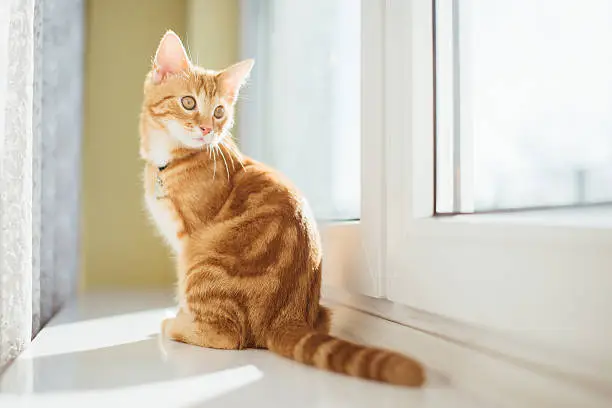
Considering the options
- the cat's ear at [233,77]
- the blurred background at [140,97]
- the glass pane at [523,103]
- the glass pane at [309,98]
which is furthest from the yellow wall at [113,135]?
the glass pane at [523,103]

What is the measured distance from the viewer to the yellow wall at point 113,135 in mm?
2203

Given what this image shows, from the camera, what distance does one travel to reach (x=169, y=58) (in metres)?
1.24

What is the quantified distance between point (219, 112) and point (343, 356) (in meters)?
0.60

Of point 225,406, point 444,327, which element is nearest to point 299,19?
point 444,327

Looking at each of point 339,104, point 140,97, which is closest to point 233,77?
point 339,104

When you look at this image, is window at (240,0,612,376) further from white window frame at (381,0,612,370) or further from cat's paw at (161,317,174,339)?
cat's paw at (161,317,174,339)

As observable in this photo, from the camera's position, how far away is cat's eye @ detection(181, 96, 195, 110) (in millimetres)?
1214

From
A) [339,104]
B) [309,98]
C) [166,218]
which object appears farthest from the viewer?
[309,98]

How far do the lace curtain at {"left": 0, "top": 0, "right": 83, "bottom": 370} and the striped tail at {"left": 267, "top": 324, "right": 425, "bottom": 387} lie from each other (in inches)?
16.3

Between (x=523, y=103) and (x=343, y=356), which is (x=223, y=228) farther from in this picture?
(x=523, y=103)

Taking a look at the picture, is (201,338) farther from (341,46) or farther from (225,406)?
(341,46)

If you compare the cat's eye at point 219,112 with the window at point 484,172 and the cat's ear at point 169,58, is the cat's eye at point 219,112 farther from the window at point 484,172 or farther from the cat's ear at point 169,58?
the window at point 484,172

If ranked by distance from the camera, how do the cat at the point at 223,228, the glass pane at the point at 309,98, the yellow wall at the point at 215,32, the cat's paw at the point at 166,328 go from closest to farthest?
the cat at the point at 223,228, the cat's paw at the point at 166,328, the glass pane at the point at 309,98, the yellow wall at the point at 215,32

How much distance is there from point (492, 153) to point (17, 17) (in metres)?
0.74
